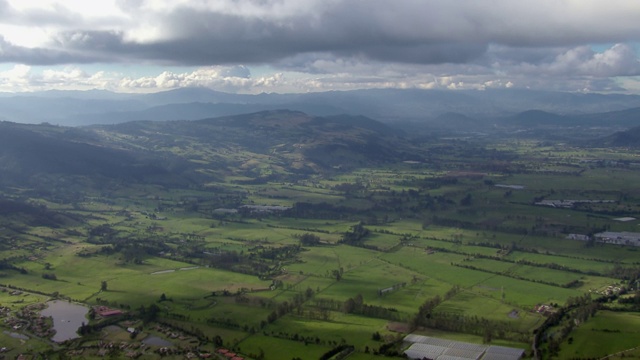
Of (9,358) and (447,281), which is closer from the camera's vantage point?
(9,358)

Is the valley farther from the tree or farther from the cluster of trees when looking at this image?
the cluster of trees

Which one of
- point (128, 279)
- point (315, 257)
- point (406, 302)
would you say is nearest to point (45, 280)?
point (128, 279)

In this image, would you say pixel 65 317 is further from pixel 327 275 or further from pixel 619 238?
pixel 619 238

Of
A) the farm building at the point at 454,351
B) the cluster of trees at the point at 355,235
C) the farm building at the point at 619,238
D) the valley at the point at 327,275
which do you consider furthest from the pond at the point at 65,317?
the farm building at the point at 619,238

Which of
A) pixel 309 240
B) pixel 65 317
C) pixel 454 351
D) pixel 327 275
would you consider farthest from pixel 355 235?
pixel 454 351

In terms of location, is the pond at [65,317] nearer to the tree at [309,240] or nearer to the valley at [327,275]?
the valley at [327,275]

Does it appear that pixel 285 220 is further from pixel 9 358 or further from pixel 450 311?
pixel 9 358
